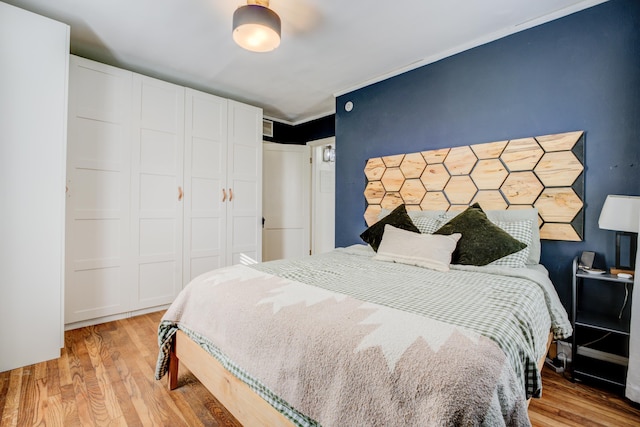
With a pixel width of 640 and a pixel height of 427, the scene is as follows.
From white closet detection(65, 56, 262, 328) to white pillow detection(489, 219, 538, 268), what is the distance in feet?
9.19

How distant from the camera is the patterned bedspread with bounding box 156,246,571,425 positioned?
2.58 ft

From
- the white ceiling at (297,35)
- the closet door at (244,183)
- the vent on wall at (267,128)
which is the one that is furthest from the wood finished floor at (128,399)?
the vent on wall at (267,128)

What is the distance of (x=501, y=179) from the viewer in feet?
7.89

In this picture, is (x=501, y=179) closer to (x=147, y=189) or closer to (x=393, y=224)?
(x=393, y=224)

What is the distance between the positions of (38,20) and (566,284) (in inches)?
163

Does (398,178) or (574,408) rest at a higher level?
(398,178)

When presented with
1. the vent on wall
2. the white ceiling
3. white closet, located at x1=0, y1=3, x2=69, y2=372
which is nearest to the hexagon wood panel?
the white ceiling

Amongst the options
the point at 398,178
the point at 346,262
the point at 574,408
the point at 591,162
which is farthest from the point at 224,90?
the point at 574,408

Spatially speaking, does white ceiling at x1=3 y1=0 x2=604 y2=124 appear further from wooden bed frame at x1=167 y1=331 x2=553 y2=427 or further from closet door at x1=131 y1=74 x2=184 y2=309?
wooden bed frame at x1=167 y1=331 x2=553 y2=427

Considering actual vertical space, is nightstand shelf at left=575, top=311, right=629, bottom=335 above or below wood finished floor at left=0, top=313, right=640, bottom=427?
above

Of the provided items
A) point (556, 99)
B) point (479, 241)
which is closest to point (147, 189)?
point (479, 241)

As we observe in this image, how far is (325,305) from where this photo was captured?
3.96 ft

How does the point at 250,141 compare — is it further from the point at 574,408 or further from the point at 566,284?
the point at 574,408

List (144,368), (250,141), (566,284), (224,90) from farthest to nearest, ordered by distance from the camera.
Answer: (250,141) < (224,90) < (566,284) < (144,368)
